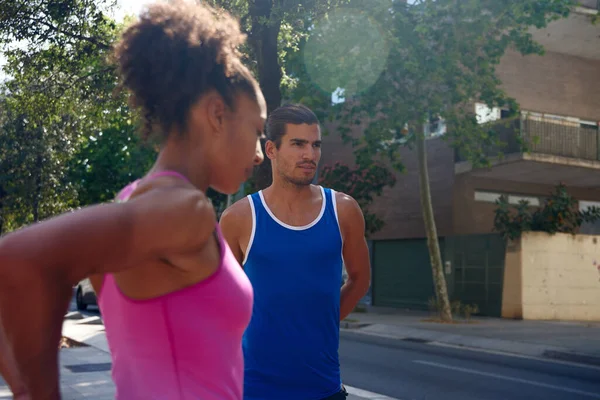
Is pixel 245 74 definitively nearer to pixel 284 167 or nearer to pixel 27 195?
pixel 284 167

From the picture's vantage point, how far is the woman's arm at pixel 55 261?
1279 mm

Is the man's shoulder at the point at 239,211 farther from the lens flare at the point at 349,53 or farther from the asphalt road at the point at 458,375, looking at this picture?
the lens flare at the point at 349,53

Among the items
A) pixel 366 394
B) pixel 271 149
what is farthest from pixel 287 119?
pixel 366 394

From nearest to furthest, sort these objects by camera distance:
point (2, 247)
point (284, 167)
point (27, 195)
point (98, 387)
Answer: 1. point (2, 247)
2. point (284, 167)
3. point (98, 387)
4. point (27, 195)

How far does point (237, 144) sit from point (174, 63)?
0.75ft

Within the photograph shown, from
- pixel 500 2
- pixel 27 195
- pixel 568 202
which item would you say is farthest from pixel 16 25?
pixel 568 202

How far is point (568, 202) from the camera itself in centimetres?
2153

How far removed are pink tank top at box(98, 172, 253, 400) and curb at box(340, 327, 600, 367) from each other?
12306mm

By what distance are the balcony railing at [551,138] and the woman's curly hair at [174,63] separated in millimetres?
20846

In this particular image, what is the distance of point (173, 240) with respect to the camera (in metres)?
1.42

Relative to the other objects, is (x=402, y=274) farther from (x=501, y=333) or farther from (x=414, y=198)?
(x=501, y=333)

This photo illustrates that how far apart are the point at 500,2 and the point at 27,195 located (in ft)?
39.0

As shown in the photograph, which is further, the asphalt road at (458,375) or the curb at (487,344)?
the curb at (487,344)

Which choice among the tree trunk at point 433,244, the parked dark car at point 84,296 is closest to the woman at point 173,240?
the tree trunk at point 433,244
